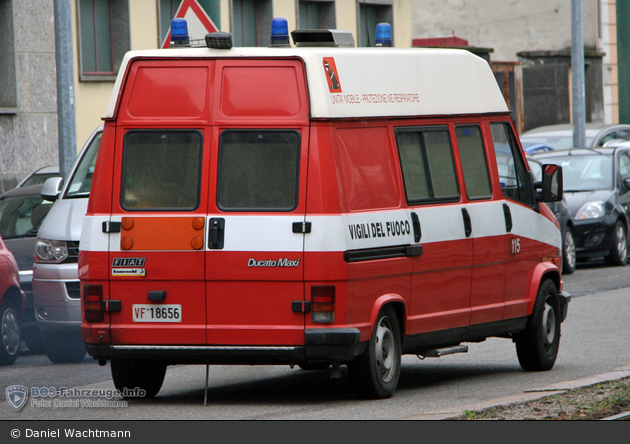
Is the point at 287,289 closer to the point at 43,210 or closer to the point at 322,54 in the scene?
the point at 322,54

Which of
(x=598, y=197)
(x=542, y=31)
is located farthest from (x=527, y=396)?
(x=542, y=31)

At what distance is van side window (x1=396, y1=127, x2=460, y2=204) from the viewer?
346 inches

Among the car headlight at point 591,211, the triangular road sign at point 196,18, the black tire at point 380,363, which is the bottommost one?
the black tire at point 380,363

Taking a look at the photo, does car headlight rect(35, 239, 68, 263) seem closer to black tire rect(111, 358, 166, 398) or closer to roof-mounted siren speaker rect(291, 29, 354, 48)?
black tire rect(111, 358, 166, 398)

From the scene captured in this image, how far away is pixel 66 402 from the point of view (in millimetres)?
8820

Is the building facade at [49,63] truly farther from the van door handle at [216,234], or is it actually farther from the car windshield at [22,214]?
the van door handle at [216,234]

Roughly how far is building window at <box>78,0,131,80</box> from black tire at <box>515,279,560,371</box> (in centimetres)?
1321

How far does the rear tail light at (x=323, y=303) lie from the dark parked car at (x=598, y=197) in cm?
1160

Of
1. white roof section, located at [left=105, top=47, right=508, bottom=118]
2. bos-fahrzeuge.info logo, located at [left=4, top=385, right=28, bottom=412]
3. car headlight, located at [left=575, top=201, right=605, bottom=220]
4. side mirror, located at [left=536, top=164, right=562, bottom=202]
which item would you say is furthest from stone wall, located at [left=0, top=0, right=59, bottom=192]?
white roof section, located at [left=105, top=47, right=508, bottom=118]

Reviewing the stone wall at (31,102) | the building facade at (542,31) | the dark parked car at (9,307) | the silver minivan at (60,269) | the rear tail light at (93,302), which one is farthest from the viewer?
the building facade at (542,31)

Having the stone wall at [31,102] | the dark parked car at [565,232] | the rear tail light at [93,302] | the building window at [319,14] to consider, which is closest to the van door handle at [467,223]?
the rear tail light at [93,302]

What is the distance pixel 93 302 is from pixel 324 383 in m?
2.23

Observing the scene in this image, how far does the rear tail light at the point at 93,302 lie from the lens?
27.1 feet

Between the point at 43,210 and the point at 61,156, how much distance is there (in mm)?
627
